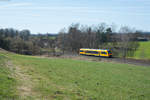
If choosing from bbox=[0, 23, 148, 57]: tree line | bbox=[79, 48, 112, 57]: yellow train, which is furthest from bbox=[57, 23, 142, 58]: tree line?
bbox=[79, 48, 112, 57]: yellow train

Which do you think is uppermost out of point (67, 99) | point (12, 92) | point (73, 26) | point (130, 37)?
point (73, 26)

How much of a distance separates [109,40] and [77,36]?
15075 mm

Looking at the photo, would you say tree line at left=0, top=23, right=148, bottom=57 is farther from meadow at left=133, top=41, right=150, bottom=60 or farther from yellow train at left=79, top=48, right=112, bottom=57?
yellow train at left=79, top=48, right=112, bottom=57

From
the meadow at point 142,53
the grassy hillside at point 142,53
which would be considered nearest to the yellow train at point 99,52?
the meadow at point 142,53

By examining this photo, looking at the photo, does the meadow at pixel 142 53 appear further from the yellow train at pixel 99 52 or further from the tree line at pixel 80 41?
the yellow train at pixel 99 52

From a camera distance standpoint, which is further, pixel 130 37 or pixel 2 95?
pixel 130 37

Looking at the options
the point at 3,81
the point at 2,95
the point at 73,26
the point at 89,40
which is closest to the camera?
the point at 2,95

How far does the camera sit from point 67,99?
25.2 feet

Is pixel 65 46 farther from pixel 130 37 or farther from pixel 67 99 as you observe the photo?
pixel 67 99

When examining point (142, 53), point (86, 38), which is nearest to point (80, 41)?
point (86, 38)

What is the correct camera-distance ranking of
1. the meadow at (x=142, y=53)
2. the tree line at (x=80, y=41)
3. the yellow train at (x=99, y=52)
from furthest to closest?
the tree line at (x=80, y=41)
the meadow at (x=142, y=53)
the yellow train at (x=99, y=52)

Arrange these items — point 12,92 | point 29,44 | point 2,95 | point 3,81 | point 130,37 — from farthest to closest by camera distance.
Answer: point 29,44, point 130,37, point 3,81, point 12,92, point 2,95

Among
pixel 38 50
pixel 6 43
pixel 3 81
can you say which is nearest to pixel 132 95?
pixel 3 81

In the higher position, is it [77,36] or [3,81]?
[77,36]
